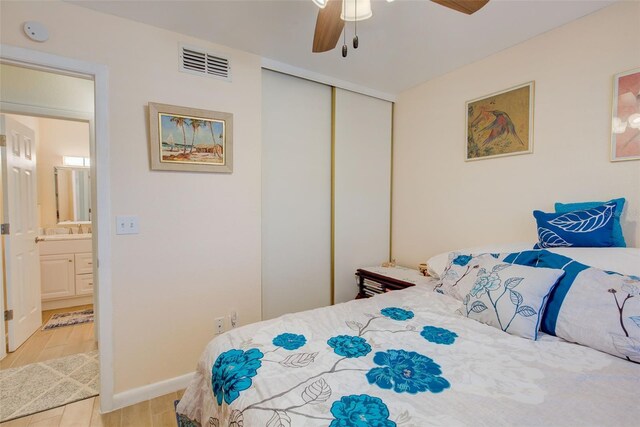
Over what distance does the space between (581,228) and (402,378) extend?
1377 millimetres

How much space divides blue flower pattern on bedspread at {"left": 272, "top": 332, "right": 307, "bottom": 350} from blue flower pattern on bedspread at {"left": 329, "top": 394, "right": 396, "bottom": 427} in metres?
0.36

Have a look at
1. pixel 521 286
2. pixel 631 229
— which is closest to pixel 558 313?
pixel 521 286

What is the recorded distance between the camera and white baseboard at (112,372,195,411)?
184cm

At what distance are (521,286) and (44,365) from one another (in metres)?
3.39

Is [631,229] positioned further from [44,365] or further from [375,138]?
[44,365]

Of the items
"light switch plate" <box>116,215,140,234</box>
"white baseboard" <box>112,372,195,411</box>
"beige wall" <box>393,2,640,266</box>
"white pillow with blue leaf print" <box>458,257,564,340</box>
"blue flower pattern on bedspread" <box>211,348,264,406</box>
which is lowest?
"white baseboard" <box>112,372,195,411</box>

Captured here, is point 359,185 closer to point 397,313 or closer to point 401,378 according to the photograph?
point 397,313

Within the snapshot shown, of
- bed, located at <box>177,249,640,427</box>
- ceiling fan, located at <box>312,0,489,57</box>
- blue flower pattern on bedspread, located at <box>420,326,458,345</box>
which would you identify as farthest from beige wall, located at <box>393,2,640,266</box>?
blue flower pattern on bedspread, located at <box>420,326,458,345</box>

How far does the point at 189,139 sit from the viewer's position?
2006 mm

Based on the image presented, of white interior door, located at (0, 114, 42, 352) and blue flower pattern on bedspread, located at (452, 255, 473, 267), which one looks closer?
blue flower pattern on bedspread, located at (452, 255, 473, 267)

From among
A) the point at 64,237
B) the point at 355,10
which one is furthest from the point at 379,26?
the point at 64,237

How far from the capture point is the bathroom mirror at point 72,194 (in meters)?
3.82

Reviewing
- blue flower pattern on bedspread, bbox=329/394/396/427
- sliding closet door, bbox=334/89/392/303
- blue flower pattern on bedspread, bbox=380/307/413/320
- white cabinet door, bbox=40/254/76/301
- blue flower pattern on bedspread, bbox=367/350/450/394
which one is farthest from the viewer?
white cabinet door, bbox=40/254/76/301

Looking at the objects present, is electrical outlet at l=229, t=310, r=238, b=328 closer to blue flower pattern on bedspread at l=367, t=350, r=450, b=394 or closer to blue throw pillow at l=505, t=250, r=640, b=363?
blue flower pattern on bedspread at l=367, t=350, r=450, b=394
